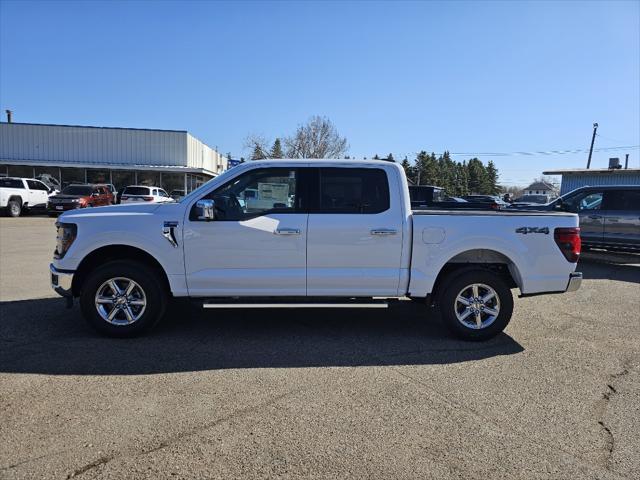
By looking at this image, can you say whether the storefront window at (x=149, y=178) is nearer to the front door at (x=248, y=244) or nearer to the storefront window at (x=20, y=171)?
the storefront window at (x=20, y=171)

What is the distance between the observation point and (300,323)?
6047mm

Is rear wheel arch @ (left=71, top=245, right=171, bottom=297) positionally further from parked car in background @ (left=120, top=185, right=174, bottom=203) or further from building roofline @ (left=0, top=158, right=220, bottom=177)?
building roofline @ (left=0, top=158, right=220, bottom=177)

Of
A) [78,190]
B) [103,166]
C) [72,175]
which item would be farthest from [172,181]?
[78,190]

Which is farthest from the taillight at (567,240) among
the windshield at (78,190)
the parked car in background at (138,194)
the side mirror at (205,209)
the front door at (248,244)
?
the windshield at (78,190)

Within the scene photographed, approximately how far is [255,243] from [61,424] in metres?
2.48

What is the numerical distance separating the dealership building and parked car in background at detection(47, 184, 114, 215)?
8850mm

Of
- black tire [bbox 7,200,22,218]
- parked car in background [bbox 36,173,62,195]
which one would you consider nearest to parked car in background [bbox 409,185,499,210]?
black tire [bbox 7,200,22,218]

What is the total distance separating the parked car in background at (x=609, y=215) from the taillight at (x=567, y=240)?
6.56 m

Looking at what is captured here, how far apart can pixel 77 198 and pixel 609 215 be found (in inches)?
895

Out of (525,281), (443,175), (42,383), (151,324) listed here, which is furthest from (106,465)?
(443,175)

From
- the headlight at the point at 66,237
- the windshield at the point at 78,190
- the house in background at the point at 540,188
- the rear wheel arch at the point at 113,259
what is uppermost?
the house in background at the point at 540,188

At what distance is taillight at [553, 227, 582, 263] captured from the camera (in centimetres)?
546

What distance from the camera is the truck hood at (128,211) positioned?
5242mm

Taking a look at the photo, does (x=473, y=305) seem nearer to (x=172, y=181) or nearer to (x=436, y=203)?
(x=436, y=203)
